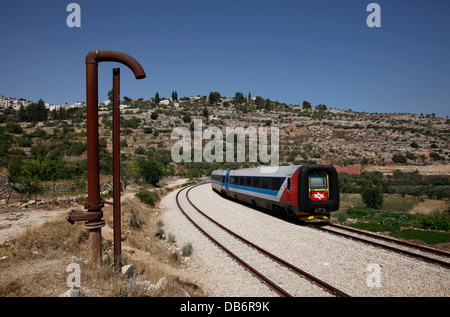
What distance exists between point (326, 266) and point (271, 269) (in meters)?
1.70

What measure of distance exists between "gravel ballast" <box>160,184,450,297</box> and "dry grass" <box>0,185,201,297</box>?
1014 mm

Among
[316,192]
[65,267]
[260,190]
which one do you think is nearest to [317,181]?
[316,192]

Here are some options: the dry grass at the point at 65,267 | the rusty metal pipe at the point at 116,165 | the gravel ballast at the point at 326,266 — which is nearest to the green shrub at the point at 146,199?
the gravel ballast at the point at 326,266

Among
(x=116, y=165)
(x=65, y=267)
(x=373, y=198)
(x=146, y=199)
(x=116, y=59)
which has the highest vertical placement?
(x=116, y=59)

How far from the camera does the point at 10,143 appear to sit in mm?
54406

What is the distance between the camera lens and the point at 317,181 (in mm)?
13406

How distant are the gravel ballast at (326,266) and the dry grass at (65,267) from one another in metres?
1.01

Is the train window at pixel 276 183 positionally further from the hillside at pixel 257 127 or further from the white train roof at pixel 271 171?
the hillside at pixel 257 127

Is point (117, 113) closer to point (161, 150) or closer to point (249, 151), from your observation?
point (161, 150)

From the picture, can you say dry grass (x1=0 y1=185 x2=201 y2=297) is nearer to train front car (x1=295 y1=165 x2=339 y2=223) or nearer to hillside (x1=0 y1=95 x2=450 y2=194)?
train front car (x1=295 y1=165 x2=339 y2=223)

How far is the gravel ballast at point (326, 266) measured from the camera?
6.66 metres

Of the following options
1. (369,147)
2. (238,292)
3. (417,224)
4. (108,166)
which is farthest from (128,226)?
(369,147)

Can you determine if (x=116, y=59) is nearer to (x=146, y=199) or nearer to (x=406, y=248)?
(x=406, y=248)

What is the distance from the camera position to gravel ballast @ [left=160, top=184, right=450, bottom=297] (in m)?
6.66
